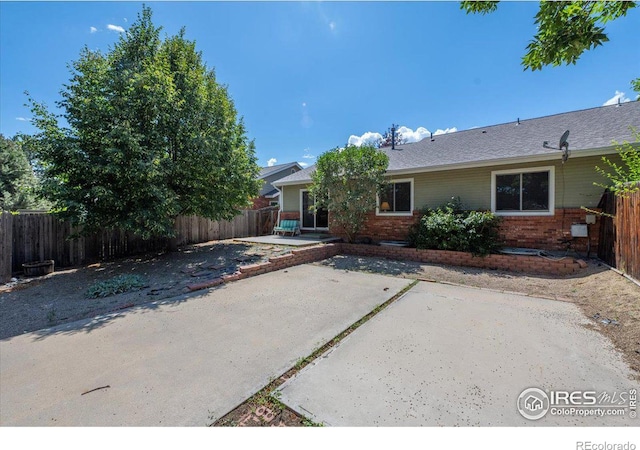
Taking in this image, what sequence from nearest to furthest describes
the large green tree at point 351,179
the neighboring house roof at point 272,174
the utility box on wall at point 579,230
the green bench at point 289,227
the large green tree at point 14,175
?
1. the utility box on wall at point 579,230
2. the large green tree at point 351,179
3. the green bench at point 289,227
4. the large green tree at point 14,175
5. the neighboring house roof at point 272,174

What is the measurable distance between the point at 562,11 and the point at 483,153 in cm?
573

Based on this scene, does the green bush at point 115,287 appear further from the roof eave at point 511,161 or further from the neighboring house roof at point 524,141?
the roof eave at point 511,161

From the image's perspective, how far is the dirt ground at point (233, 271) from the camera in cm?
326

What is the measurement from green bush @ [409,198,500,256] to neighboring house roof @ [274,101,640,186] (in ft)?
5.27

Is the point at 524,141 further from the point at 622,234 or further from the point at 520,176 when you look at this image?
the point at 622,234

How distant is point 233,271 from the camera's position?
631 centimetres

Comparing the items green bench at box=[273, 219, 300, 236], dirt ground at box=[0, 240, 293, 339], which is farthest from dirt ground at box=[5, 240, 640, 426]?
green bench at box=[273, 219, 300, 236]

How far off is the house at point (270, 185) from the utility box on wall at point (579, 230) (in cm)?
1564

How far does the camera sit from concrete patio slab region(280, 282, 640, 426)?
204 cm

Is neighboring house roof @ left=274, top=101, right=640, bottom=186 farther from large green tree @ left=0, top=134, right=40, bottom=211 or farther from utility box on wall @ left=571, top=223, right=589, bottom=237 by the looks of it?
large green tree @ left=0, top=134, right=40, bottom=211

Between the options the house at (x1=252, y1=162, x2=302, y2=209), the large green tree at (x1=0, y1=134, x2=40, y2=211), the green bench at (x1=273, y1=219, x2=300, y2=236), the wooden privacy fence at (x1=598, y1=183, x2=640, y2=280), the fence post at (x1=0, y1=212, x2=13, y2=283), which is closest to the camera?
the wooden privacy fence at (x1=598, y1=183, x2=640, y2=280)

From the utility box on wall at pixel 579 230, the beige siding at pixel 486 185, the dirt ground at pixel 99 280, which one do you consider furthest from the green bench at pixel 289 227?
the utility box on wall at pixel 579 230

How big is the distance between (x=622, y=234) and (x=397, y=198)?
5.88 metres
